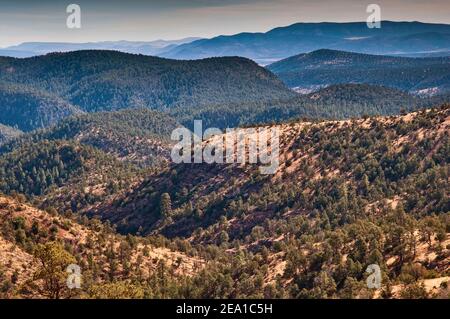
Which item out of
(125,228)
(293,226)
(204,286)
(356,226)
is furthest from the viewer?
(125,228)

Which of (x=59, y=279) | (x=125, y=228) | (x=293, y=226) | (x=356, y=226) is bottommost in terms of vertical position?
(x=125, y=228)

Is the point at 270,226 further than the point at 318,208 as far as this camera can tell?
No

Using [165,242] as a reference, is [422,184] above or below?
above

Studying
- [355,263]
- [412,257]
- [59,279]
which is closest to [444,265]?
[412,257]

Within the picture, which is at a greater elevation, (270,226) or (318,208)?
(318,208)

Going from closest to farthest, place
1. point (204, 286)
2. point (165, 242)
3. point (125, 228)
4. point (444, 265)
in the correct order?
point (444, 265)
point (204, 286)
point (165, 242)
point (125, 228)

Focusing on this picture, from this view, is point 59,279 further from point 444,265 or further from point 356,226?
point 356,226

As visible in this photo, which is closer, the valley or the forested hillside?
the valley

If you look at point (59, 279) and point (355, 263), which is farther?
point (355, 263)

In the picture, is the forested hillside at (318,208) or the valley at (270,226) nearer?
the valley at (270,226)
